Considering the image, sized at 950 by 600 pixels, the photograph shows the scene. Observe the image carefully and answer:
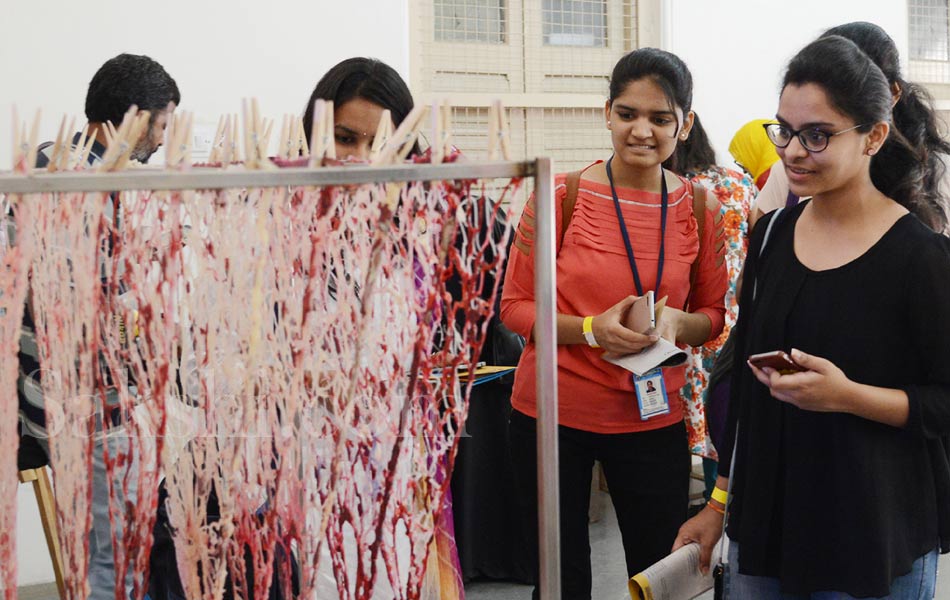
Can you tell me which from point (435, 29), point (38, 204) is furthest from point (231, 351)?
point (435, 29)

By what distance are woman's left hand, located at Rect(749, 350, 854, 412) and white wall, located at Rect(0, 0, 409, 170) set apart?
241 cm

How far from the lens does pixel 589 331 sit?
4.83ft

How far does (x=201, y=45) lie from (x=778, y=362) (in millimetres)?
2526

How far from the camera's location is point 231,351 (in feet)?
2.55

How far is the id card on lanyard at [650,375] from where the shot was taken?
1503 mm

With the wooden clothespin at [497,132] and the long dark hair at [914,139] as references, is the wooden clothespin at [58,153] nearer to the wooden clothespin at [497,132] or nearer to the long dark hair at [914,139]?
the wooden clothespin at [497,132]

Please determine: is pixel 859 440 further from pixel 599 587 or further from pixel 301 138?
pixel 599 587

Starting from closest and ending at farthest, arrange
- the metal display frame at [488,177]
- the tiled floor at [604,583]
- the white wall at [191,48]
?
the metal display frame at [488,177]
the tiled floor at [604,583]
the white wall at [191,48]

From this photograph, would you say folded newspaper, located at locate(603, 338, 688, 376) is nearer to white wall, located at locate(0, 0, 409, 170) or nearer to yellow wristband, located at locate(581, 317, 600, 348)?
yellow wristband, located at locate(581, 317, 600, 348)

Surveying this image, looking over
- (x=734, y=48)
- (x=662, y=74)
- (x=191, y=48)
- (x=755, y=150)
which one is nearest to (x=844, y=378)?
(x=662, y=74)

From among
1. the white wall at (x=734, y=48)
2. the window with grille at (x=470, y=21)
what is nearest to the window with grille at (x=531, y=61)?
the window with grille at (x=470, y=21)

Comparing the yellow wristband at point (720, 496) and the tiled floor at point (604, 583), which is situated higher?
the yellow wristband at point (720, 496)

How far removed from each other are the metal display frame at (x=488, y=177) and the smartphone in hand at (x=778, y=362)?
0.45m

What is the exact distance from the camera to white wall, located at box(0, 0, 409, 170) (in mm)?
2816
